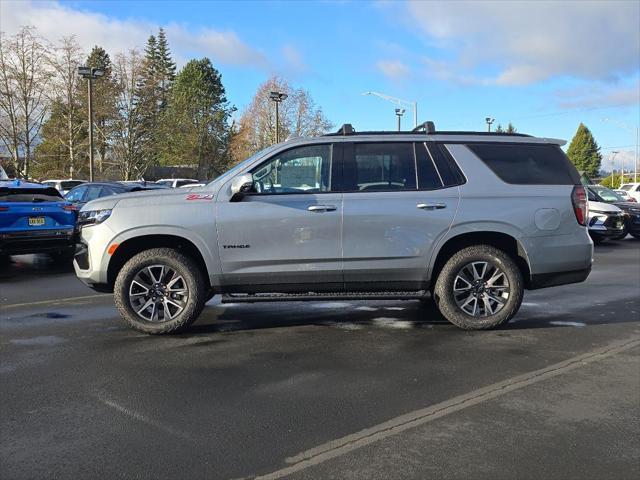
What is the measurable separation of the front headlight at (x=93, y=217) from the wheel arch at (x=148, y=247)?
0.33 m

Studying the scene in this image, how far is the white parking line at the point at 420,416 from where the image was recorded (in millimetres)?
3201

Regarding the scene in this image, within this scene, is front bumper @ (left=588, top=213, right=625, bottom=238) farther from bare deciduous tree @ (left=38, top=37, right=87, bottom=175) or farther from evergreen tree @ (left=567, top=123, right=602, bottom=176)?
evergreen tree @ (left=567, top=123, right=602, bottom=176)

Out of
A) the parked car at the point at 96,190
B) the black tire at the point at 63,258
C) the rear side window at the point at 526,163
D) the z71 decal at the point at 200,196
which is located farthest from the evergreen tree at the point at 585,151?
the z71 decal at the point at 200,196

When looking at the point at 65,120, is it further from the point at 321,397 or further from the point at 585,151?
the point at 585,151

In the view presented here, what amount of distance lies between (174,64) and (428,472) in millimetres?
82680

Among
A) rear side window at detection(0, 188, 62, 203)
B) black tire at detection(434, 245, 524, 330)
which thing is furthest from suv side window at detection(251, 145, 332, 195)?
rear side window at detection(0, 188, 62, 203)

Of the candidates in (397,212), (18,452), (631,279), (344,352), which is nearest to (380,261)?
(397,212)

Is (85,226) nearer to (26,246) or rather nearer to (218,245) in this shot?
(218,245)

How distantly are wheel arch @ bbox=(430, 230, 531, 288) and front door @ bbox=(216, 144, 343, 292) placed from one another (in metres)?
1.10

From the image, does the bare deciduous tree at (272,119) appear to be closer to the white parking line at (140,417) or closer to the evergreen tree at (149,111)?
the evergreen tree at (149,111)

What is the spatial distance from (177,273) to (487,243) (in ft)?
10.7

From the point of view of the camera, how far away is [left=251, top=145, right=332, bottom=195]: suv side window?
19.0 feet

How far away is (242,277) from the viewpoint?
574 cm

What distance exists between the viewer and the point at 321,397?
4.14 meters
